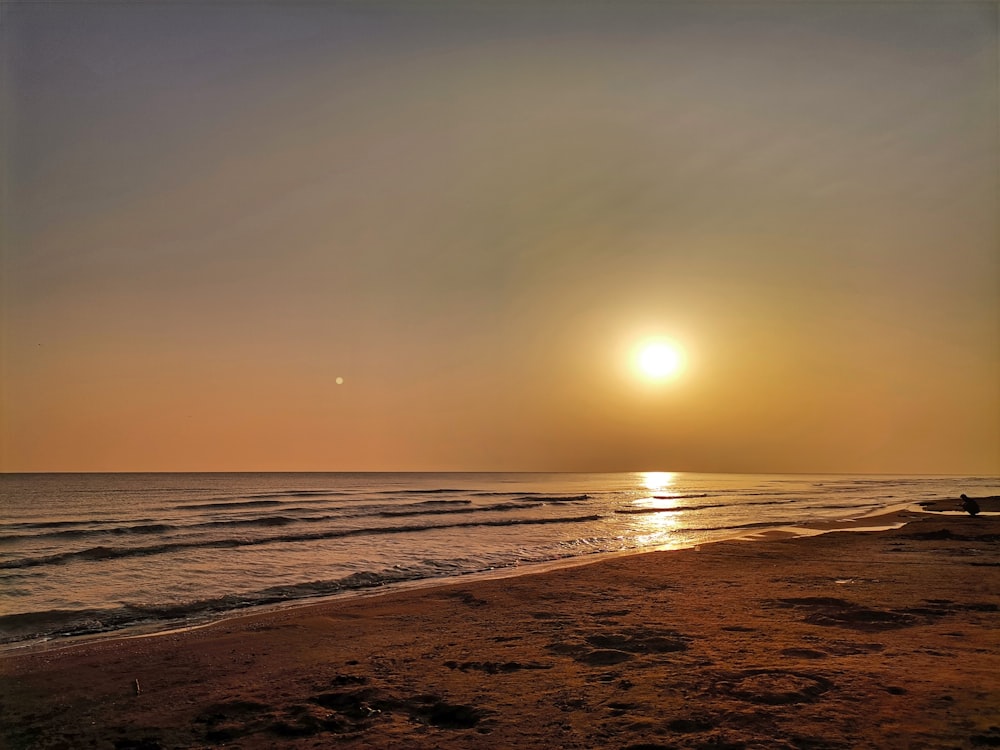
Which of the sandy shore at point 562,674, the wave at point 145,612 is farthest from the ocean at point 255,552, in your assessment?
the sandy shore at point 562,674

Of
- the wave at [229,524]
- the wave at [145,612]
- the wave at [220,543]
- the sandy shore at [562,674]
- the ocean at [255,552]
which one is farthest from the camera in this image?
the wave at [229,524]

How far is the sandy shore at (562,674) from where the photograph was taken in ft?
17.7

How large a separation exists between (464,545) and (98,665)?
1650 centimetres

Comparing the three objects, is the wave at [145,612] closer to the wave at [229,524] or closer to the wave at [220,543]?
the wave at [220,543]

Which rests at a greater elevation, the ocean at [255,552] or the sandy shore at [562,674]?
the sandy shore at [562,674]

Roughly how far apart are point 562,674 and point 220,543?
75.0 ft

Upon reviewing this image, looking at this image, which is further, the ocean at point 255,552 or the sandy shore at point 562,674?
the ocean at point 255,552

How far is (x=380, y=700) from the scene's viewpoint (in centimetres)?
650

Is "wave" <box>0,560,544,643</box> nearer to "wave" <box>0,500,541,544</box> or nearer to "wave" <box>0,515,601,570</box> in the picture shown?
"wave" <box>0,515,601,570</box>

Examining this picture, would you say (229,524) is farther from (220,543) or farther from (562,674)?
(562,674)

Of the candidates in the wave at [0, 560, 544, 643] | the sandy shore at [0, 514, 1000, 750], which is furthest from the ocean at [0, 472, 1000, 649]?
the sandy shore at [0, 514, 1000, 750]

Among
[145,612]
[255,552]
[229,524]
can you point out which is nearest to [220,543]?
[255,552]

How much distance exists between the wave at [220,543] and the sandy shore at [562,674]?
13.8 m

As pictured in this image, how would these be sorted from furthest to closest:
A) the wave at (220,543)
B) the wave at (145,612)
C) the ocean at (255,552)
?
the wave at (220,543) → the ocean at (255,552) → the wave at (145,612)
